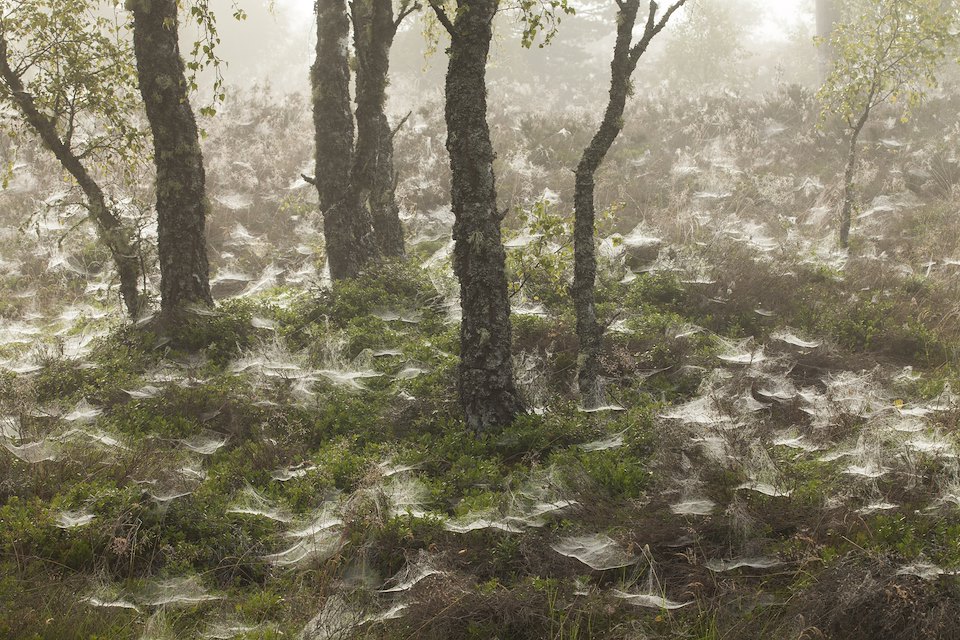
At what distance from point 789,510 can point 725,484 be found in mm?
485

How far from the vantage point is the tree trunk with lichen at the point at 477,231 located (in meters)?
5.65

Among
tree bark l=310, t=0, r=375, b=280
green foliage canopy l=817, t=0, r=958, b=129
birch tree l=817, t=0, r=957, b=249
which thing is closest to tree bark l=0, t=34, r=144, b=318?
tree bark l=310, t=0, r=375, b=280

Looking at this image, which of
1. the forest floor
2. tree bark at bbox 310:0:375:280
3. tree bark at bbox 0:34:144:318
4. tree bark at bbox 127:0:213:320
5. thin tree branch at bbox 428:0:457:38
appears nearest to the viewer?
the forest floor

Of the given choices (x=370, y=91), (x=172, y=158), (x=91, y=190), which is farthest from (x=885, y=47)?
(x=91, y=190)

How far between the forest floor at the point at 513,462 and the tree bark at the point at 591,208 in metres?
0.40

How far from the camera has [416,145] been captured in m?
16.4

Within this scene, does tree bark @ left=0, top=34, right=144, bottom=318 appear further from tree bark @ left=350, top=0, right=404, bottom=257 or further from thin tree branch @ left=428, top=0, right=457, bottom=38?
thin tree branch @ left=428, top=0, right=457, bottom=38

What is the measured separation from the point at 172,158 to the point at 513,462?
5.81 metres

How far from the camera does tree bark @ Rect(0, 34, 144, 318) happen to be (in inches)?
331

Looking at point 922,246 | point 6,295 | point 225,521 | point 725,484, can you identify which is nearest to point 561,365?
point 725,484

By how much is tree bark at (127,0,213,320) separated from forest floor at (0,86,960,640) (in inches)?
24.6

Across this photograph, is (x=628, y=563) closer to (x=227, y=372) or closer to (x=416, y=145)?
(x=227, y=372)

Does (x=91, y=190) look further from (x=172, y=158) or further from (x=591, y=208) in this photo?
(x=591, y=208)

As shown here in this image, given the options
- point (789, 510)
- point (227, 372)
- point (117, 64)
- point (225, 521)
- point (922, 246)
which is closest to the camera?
point (789, 510)
